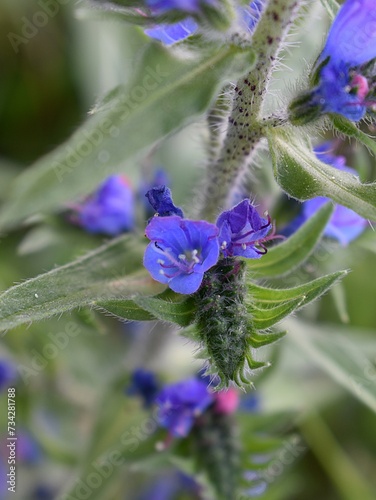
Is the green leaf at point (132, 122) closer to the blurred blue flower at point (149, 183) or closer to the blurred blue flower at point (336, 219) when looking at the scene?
Result: the blurred blue flower at point (336, 219)

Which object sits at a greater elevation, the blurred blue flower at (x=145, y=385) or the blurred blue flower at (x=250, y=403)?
the blurred blue flower at (x=145, y=385)

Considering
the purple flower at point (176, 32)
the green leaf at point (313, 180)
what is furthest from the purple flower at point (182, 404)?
the purple flower at point (176, 32)

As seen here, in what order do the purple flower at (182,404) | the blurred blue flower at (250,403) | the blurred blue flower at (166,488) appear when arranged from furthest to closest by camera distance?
the blurred blue flower at (166,488) → the blurred blue flower at (250,403) → the purple flower at (182,404)

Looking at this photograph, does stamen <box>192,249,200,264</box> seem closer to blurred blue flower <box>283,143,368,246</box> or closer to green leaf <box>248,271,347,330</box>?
green leaf <box>248,271,347,330</box>

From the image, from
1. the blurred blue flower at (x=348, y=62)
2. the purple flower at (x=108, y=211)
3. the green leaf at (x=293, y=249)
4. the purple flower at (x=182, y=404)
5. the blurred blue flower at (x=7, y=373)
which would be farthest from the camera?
the blurred blue flower at (x=7, y=373)

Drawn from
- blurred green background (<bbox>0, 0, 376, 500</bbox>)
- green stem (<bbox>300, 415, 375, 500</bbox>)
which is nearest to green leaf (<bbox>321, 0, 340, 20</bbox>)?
blurred green background (<bbox>0, 0, 376, 500</bbox>)

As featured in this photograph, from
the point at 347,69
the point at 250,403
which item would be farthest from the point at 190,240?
the point at 250,403

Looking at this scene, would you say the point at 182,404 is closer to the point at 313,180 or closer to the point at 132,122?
the point at 313,180

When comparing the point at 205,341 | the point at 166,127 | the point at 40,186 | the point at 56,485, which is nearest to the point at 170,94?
the point at 166,127
